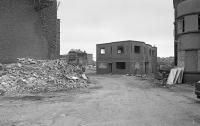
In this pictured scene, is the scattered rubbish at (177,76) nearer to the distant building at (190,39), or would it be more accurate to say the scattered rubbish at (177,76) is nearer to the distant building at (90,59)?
the distant building at (190,39)

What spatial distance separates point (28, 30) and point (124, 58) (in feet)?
86.2

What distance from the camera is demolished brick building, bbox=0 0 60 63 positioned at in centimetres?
2273

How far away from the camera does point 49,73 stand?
76.2 feet

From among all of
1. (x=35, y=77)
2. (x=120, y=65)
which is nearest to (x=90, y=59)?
(x=120, y=65)

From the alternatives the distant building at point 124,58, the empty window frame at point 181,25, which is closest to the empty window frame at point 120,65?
the distant building at point 124,58

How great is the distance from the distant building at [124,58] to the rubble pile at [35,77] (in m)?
22.0

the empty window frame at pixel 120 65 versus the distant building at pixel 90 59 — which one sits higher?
the distant building at pixel 90 59

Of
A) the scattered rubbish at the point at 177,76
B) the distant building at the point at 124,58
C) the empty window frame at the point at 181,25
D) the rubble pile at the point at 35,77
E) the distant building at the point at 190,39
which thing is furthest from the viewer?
the distant building at the point at 124,58

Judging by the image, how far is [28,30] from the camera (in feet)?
80.4

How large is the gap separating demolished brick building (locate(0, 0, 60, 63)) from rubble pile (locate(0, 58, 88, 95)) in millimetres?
1077

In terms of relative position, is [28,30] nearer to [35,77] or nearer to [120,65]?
[35,77]

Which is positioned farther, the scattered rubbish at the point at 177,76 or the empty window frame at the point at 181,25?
the empty window frame at the point at 181,25

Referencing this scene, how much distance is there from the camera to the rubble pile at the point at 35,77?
18609mm

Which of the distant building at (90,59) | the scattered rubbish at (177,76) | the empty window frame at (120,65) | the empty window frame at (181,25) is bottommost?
the scattered rubbish at (177,76)
